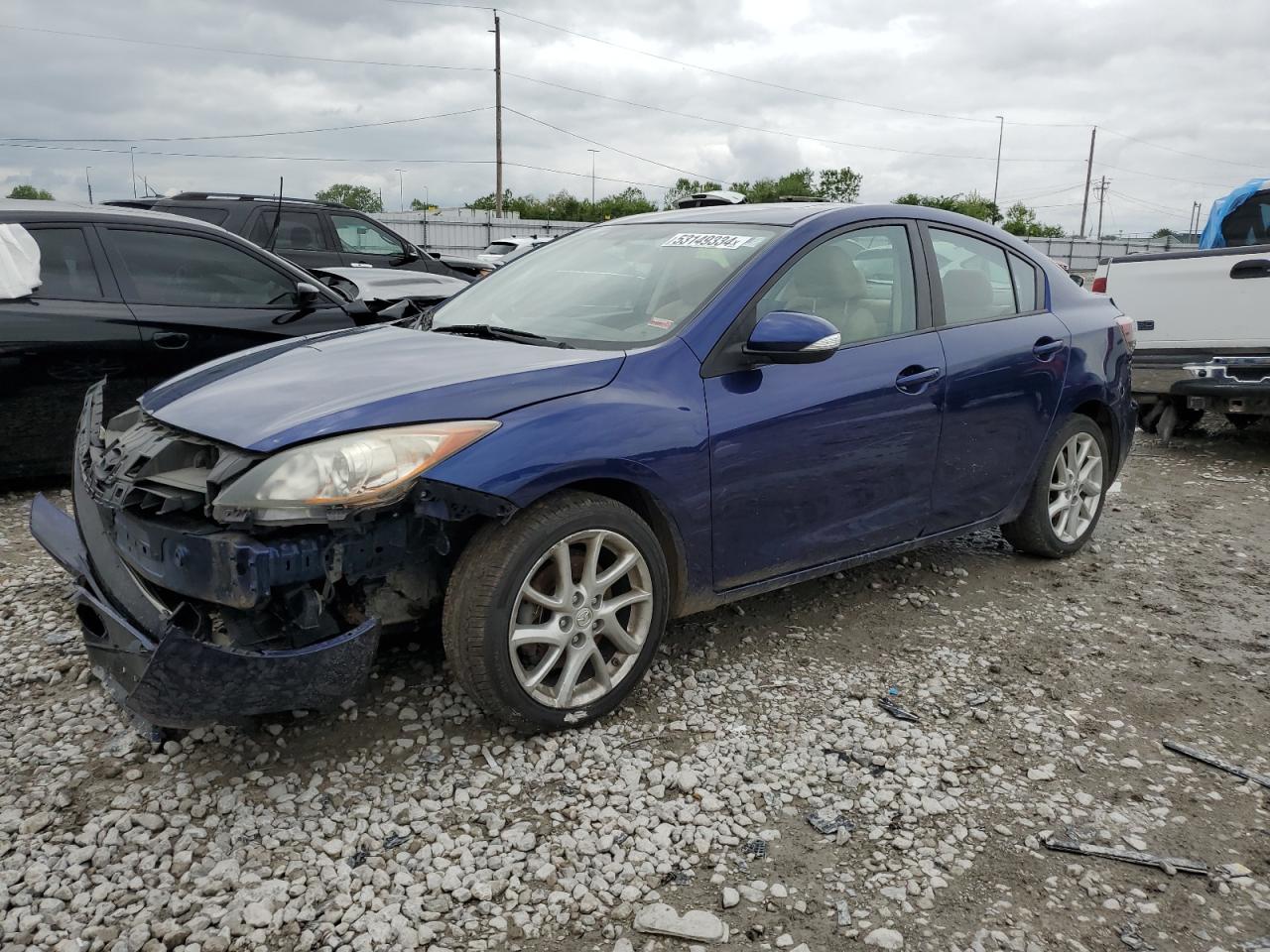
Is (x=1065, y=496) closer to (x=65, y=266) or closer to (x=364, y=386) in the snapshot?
(x=364, y=386)

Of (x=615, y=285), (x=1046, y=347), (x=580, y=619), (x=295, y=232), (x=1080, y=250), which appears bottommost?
(x=580, y=619)

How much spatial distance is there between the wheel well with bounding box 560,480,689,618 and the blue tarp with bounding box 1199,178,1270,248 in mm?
7811

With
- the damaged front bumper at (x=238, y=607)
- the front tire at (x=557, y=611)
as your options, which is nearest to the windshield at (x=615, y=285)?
the front tire at (x=557, y=611)

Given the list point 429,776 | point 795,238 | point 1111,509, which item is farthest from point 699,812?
point 1111,509

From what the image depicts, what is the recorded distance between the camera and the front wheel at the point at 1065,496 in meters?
4.63

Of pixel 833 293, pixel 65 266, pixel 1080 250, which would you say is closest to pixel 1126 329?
pixel 833 293

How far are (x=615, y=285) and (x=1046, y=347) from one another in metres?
2.06

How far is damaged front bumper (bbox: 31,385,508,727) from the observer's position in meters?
2.45

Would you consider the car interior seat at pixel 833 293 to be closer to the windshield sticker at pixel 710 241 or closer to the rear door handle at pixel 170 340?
the windshield sticker at pixel 710 241

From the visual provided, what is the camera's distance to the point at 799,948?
2234 mm

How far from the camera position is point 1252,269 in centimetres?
679

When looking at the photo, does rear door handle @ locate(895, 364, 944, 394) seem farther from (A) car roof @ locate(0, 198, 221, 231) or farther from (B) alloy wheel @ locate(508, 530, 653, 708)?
(A) car roof @ locate(0, 198, 221, 231)

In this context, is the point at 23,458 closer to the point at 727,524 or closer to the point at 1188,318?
the point at 727,524

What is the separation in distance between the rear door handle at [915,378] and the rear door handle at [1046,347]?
79 centimetres
